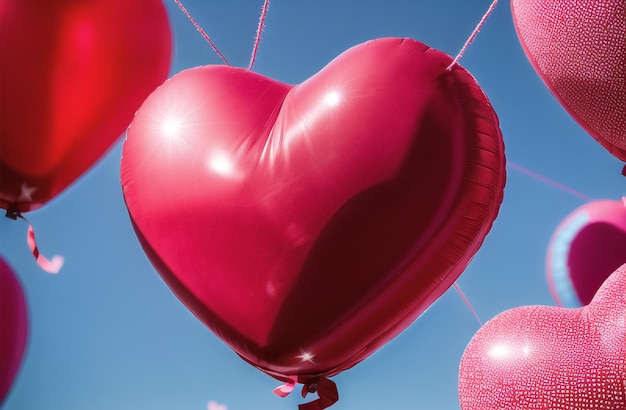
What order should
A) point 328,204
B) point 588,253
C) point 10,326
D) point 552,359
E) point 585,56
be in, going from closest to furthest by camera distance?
1. point 328,204
2. point 585,56
3. point 552,359
4. point 588,253
5. point 10,326

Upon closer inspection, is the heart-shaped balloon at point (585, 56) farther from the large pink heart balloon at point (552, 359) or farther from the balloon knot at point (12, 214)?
the balloon knot at point (12, 214)

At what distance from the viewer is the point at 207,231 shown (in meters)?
1.19

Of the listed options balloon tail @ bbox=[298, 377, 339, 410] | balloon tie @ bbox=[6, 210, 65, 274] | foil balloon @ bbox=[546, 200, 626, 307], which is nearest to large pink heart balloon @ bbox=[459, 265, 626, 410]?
foil balloon @ bbox=[546, 200, 626, 307]

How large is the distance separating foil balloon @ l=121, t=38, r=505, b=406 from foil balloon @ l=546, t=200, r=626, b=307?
575 millimetres

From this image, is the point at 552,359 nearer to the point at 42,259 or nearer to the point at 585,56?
the point at 585,56

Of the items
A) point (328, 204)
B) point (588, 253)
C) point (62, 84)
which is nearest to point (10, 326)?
point (62, 84)

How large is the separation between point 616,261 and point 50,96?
4.89 ft

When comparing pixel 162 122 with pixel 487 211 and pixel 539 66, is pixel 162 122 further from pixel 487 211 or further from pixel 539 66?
pixel 539 66

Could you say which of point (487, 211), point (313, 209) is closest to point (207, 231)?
point (313, 209)

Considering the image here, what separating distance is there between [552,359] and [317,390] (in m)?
0.51

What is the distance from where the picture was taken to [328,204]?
1.15 meters

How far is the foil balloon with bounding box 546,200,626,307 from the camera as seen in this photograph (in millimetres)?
1690

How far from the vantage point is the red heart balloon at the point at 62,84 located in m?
1.48

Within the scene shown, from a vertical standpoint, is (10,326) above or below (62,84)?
below
